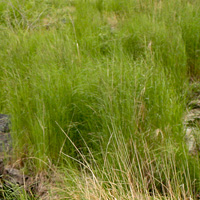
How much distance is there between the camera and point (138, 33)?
432 centimetres

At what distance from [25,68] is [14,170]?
1402 mm

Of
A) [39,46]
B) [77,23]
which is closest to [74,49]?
[39,46]

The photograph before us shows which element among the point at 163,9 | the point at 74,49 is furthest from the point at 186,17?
the point at 74,49

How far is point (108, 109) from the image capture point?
9.08ft

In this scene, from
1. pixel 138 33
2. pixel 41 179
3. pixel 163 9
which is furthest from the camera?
pixel 163 9

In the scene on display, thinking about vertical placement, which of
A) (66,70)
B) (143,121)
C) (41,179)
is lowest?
(41,179)

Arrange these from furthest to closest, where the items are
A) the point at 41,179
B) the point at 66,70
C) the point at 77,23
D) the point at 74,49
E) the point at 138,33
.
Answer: the point at 77,23, the point at 138,33, the point at 74,49, the point at 66,70, the point at 41,179

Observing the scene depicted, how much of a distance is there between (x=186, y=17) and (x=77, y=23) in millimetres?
1702

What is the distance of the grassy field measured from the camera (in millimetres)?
2291

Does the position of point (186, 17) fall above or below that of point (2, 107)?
above

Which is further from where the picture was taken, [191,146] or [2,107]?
[2,107]

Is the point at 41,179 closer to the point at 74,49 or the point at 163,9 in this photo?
the point at 74,49

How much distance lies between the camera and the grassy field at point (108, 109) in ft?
7.52

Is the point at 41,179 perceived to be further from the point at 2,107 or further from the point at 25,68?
the point at 25,68
